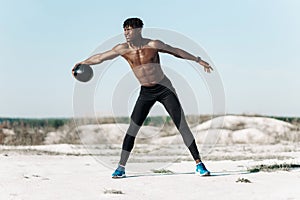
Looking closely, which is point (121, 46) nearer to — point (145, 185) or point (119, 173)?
point (119, 173)

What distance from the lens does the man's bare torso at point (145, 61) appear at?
22.0ft

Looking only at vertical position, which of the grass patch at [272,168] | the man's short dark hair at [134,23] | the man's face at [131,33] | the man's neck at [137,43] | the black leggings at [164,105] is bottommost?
the grass patch at [272,168]

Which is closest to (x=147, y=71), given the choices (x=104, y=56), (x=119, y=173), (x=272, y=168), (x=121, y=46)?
(x=121, y=46)

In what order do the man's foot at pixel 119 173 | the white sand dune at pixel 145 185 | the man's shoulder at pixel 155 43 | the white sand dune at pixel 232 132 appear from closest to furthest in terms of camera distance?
the white sand dune at pixel 145 185 < the man's shoulder at pixel 155 43 < the man's foot at pixel 119 173 < the white sand dune at pixel 232 132

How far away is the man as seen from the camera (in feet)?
22.0

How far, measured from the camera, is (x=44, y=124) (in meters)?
23.7

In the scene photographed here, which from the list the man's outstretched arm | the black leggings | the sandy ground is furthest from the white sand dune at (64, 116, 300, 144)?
the man's outstretched arm

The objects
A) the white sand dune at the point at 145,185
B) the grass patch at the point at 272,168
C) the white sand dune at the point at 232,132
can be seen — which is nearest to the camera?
the white sand dune at the point at 145,185

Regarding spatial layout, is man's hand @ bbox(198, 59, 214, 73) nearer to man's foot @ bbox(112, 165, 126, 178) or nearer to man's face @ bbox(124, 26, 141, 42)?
man's face @ bbox(124, 26, 141, 42)

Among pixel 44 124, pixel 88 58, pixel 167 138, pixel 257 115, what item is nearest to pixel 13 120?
pixel 44 124

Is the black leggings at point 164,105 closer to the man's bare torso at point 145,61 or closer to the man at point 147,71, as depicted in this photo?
the man at point 147,71

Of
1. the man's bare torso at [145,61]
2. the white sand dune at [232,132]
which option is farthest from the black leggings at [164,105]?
the white sand dune at [232,132]

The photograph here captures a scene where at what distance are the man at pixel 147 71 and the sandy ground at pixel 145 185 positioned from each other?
0.42 meters

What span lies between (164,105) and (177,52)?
0.78m
